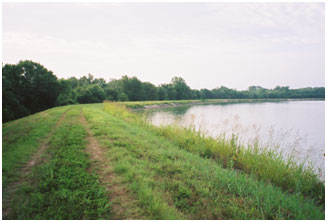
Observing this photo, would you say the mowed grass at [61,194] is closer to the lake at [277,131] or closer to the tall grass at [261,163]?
the tall grass at [261,163]

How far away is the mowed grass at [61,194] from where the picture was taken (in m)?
2.57

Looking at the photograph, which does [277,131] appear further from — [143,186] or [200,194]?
[143,186]

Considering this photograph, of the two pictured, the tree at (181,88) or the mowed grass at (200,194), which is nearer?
the mowed grass at (200,194)

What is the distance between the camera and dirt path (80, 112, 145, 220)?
103 inches

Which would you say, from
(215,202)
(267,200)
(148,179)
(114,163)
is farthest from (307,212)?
(114,163)

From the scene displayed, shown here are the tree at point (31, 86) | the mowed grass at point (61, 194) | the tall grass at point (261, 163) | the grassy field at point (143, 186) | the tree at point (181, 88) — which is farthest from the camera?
the tree at point (181, 88)

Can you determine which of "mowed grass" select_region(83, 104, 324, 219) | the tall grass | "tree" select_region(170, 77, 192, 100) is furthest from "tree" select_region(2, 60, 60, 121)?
"tree" select_region(170, 77, 192, 100)

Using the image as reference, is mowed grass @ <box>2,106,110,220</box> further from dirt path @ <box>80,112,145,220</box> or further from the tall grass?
the tall grass

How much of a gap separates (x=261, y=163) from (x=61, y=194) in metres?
4.96

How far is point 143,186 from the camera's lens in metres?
3.24

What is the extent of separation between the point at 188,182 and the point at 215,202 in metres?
0.71

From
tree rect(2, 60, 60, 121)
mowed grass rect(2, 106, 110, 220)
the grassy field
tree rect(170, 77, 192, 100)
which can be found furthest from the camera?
tree rect(170, 77, 192, 100)

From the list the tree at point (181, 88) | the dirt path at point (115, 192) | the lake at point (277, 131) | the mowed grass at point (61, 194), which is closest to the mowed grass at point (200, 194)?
the dirt path at point (115, 192)

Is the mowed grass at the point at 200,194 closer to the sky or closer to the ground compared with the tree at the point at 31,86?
closer to the ground
